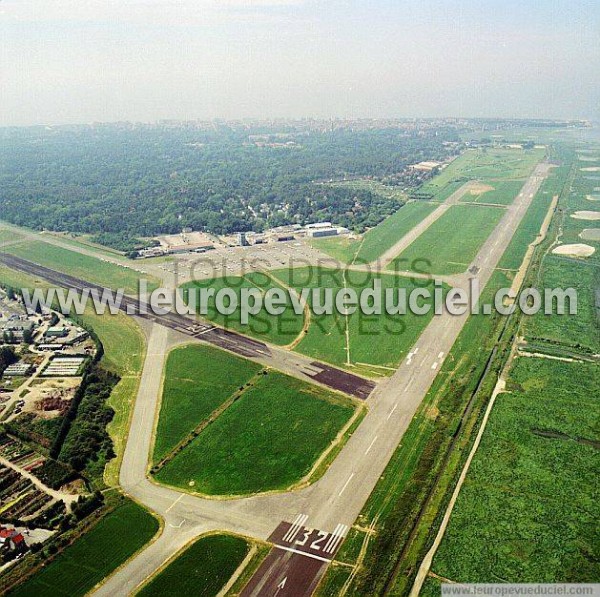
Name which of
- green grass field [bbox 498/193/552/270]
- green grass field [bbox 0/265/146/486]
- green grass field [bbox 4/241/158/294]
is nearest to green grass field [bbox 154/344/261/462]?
green grass field [bbox 0/265/146/486]

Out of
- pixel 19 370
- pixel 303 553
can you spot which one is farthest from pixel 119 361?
pixel 303 553

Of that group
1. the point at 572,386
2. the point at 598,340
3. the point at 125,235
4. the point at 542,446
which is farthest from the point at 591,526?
the point at 125,235

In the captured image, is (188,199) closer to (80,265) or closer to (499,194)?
(80,265)

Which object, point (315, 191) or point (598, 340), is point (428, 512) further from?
point (315, 191)

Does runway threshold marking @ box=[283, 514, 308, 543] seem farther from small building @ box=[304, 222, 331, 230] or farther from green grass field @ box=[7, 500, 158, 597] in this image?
small building @ box=[304, 222, 331, 230]

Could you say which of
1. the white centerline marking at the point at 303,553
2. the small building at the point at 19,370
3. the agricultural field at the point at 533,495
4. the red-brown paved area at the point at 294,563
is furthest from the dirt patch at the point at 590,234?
the small building at the point at 19,370
